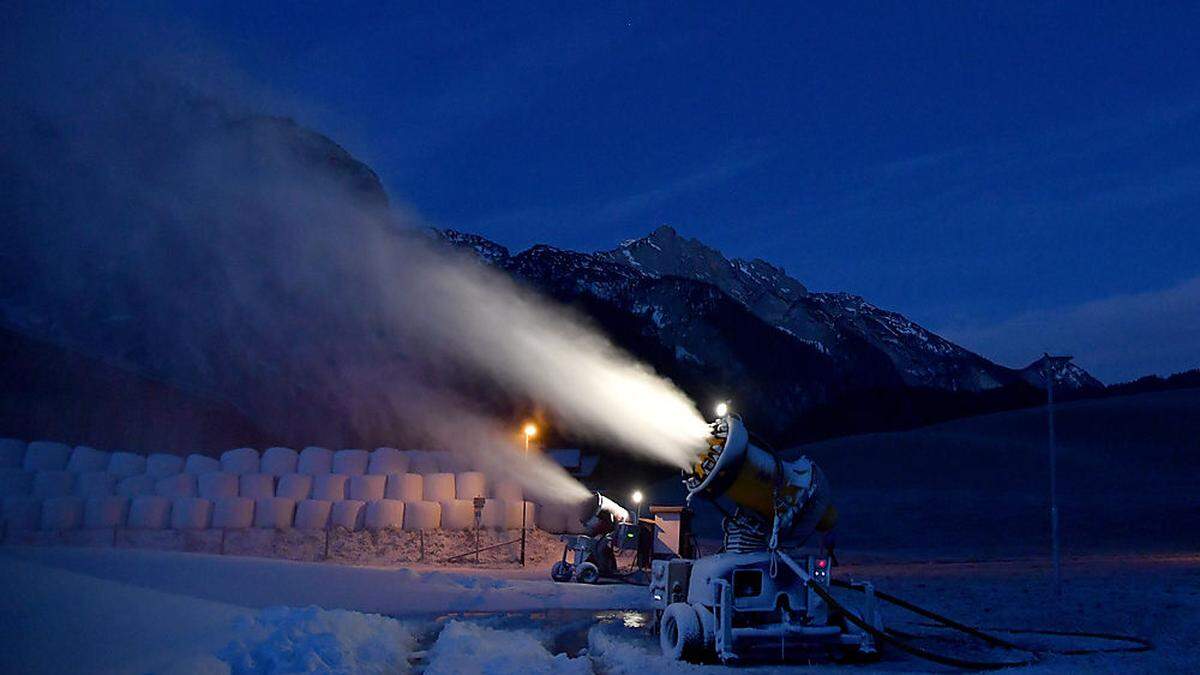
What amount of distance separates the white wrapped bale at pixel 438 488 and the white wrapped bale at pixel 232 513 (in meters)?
5.66

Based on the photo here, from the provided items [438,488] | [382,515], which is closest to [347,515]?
[382,515]

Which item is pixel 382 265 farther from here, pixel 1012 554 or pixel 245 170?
pixel 1012 554

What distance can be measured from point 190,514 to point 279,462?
3999 millimetres

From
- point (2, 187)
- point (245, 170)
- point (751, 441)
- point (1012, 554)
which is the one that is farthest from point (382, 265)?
point (751, 441)

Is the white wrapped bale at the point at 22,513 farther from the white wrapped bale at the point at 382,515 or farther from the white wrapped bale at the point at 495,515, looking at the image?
the white wrapped bale at the point at 495,515

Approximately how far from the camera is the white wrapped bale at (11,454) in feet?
98.6

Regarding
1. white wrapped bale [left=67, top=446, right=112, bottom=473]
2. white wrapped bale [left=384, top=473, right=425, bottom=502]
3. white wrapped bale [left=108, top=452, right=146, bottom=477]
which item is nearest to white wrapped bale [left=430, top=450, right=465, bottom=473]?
white wrapped bale [left=384, top=473, right=425, bottom=502]

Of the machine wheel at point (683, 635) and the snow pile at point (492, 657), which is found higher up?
the machine wheel at point (683, 635)

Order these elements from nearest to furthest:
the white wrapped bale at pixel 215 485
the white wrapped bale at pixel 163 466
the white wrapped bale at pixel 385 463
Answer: the white wrapped bale at pixel 215 485, the white wrapped bale at pixel 163 466, the white wrapped bale at pixel 385 463

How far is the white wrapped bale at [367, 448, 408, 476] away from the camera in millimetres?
34312

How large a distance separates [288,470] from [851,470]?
188 ft

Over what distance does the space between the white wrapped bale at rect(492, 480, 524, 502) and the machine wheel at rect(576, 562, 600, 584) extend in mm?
7583

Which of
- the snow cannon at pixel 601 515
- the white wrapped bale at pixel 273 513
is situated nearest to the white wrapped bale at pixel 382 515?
the white wrapped bale at pixel 273 513

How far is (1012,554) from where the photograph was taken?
4644 centimetres
